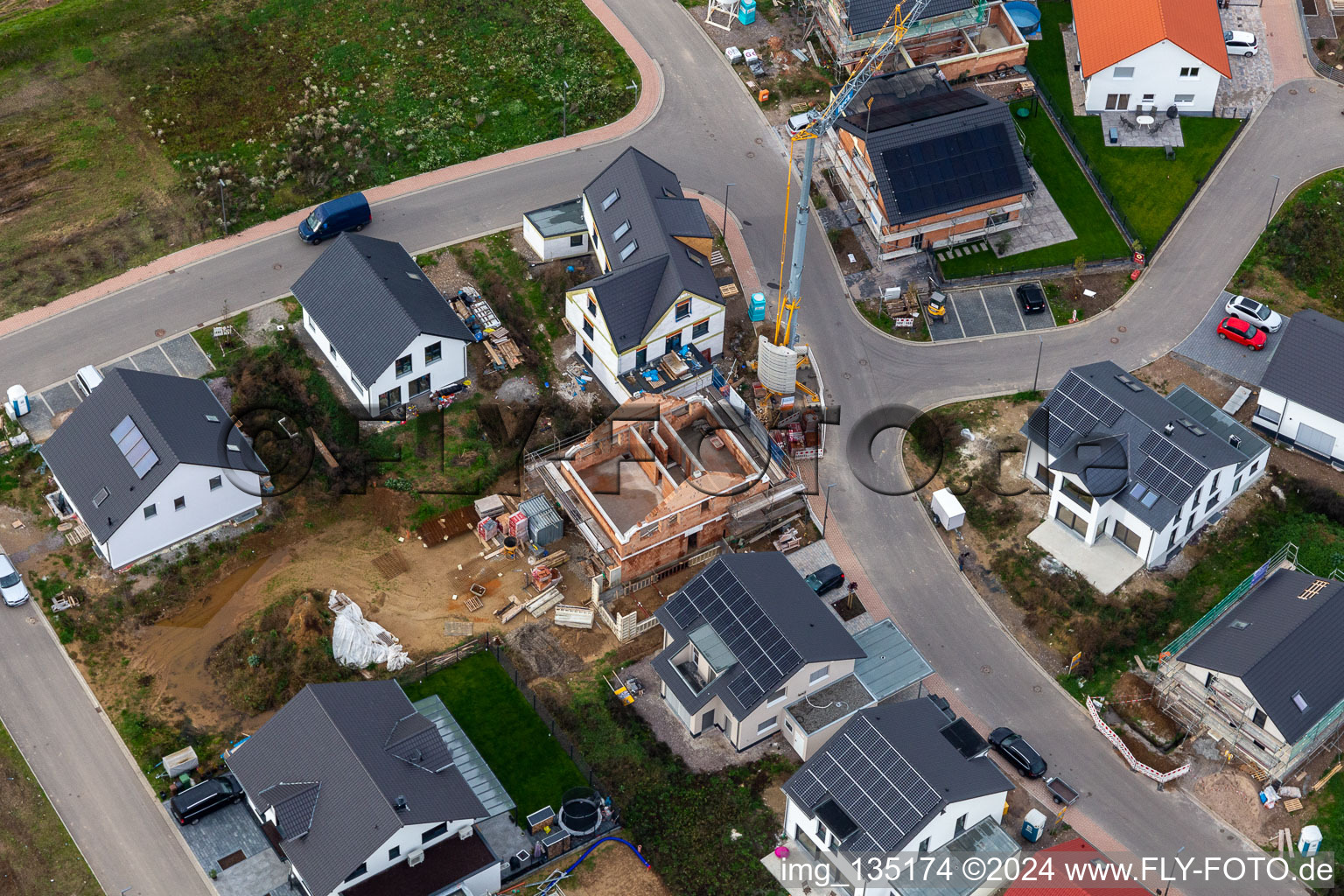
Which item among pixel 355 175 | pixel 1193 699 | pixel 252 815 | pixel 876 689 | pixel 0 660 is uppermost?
pixel 355 175

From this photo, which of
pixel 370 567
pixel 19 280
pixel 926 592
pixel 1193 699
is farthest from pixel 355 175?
pixel 1193 699

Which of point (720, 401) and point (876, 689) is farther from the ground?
point (720, 401)

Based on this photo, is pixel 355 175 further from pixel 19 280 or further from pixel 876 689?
pixel 876 689

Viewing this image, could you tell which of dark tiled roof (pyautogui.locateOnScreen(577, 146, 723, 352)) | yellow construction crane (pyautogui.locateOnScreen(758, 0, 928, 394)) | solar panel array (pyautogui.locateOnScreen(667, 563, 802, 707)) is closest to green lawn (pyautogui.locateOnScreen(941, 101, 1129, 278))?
yellow construction crane (pyautogui.locateOnScreen(758, 0, 928, 394))

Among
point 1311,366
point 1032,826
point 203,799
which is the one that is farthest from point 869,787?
point 1311,366

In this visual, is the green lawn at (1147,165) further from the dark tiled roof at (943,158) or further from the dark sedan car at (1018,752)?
the dark sedan car at (1018,752)

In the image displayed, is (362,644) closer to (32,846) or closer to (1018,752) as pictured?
(32,846)
